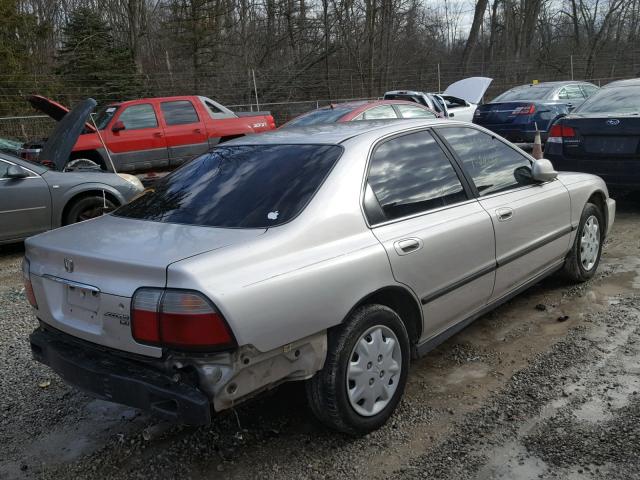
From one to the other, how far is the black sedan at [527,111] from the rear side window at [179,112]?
596 cm

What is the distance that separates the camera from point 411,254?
3137 mm

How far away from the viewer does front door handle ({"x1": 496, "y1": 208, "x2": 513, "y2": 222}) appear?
3.81 meters

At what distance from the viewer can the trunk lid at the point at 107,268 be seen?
8.40 ft

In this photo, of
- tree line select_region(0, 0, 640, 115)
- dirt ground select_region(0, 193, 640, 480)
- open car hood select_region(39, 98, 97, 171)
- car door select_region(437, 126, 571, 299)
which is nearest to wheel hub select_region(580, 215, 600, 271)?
car door select_region(437, 126, 571, 299)

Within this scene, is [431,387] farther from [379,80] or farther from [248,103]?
[379,80]

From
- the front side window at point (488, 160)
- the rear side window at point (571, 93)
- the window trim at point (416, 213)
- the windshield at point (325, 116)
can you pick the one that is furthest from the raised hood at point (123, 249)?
the rear side window at point (571, 93)

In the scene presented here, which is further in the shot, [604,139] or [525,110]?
[525,110]

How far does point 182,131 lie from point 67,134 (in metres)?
5.07

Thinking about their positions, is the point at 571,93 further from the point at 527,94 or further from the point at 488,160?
the point at 488,160

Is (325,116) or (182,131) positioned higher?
(325,116)

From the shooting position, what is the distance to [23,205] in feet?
23.0

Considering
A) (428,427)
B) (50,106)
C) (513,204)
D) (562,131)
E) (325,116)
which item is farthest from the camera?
(325,116)

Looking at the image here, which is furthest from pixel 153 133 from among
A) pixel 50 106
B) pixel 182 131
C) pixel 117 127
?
pixel 50 106

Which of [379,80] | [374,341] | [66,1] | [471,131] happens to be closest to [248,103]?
[379,80]
